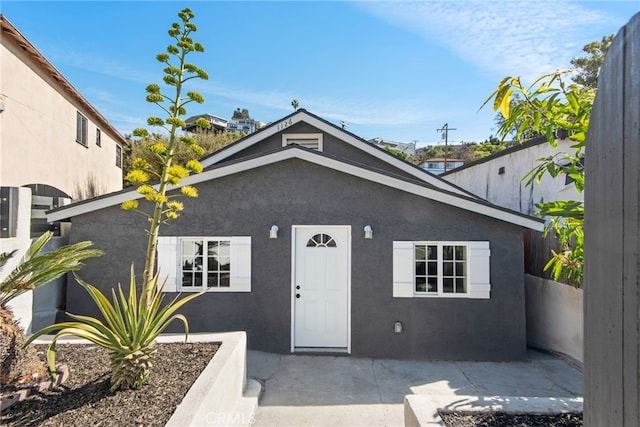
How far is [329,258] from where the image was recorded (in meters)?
6.46

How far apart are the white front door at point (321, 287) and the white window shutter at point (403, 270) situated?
0.93 m

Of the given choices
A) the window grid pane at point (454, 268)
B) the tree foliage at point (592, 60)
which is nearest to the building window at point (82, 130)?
the window grid pane at point (454, 268)

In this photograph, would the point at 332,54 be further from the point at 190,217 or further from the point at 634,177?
the point at 634,177

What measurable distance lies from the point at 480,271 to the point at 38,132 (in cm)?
1269

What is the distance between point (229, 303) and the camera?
20.8ft

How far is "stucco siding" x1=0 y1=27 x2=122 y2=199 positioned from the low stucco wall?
514 inches

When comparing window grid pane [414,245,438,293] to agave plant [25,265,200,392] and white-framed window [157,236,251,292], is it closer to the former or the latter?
white-framed window [157,236,251,292]

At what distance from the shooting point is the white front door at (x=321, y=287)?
637 centimetres

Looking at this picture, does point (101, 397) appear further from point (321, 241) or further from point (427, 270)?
point (427, 270)

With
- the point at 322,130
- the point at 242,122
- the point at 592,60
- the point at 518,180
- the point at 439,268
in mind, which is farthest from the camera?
the point at 242,122

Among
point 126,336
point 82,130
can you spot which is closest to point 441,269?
point 126,336

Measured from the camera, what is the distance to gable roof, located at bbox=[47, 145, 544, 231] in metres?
6.04

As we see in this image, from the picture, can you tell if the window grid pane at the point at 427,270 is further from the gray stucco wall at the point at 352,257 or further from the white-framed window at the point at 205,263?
the white-framed window at the point at 205,263

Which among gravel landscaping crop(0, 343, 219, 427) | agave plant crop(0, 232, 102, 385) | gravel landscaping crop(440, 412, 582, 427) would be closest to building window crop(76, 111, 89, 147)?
agave plant crop(0, 232, 102, 385)
